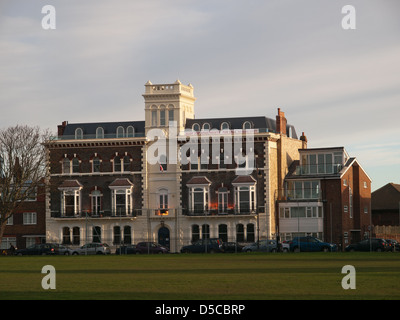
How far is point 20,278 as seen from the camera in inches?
1596

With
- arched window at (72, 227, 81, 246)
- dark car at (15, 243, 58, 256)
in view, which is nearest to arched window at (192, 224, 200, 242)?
arched window at (72, 227, 81, 246)

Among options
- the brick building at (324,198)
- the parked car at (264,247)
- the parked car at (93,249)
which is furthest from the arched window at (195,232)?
the parked car at (264,247)

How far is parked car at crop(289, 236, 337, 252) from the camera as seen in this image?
81562 mm

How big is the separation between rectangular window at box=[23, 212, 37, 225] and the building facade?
323 centimetres

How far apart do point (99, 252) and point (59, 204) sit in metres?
14.2

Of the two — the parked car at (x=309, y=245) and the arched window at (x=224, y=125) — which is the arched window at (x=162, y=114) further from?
the parked car at (x=309, y=245)

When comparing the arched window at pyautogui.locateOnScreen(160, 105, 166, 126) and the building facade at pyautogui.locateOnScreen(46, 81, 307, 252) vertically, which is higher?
the arched window at pyautogui.locateOnScreen(160, 105, 166, 126)

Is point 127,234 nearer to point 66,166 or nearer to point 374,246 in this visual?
point 66,166

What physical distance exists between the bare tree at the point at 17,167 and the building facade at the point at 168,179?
4.57m

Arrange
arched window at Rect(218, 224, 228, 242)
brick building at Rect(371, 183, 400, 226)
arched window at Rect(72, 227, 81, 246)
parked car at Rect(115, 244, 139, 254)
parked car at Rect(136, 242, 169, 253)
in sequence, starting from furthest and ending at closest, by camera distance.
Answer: brick building at Rect(371, 183, 400, 226) < arched window at Rect(72, 227, 81, 246) < arched window at Rect(218, 224, 228, 242) < parked car at Rect(115, 244, 139, 254) < parked car at Rect(136, 242, 169, 253)

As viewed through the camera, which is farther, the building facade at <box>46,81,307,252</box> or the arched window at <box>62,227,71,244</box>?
the arched window at <box>62,227,71,244</box>

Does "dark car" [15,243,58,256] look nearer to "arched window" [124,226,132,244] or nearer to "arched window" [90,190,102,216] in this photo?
"arched window" [90,190,102,216]

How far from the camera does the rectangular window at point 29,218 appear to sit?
104438 millimetres
